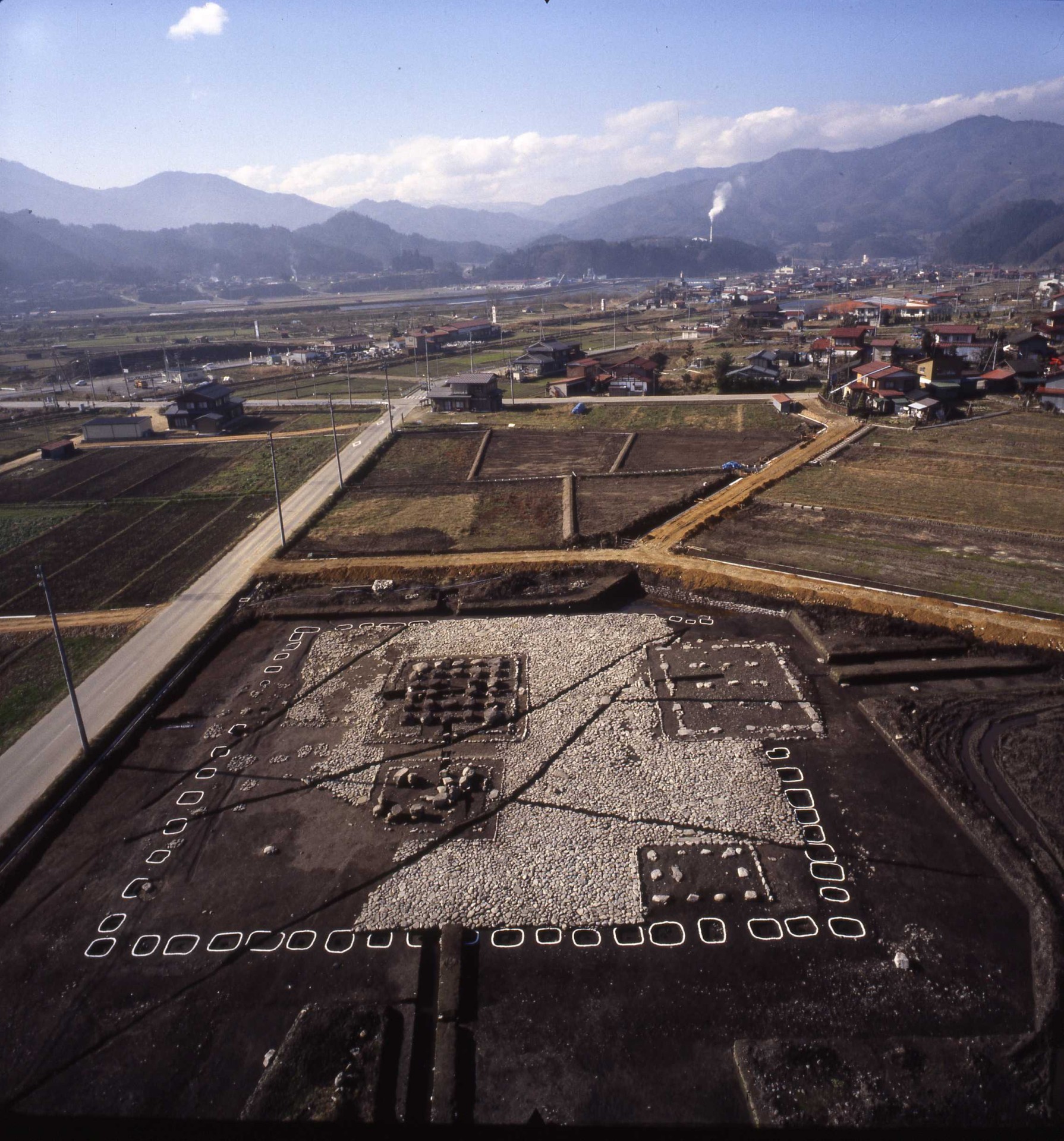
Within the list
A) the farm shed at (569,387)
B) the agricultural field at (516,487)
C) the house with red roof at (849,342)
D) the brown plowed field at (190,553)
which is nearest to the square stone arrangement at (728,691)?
the agricultural field at (516,487)

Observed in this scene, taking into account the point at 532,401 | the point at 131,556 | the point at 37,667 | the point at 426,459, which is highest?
the point at 532,401

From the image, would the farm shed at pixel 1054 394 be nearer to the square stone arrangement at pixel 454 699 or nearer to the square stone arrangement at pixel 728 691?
the square stone arrangement at pixel 728 691

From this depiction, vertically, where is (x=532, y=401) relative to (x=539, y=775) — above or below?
above

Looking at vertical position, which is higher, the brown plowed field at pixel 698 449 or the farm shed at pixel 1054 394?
the farm shed at pixel 1054 394

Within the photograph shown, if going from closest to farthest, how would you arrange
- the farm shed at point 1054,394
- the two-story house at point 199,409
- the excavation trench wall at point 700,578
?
the excavation trench wall at point 700,578, the farm shed at point 1054,394, the two-story house at point 199,409

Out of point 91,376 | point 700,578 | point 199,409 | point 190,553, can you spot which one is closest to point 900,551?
point 700,578

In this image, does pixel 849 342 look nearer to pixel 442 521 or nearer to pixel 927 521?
pixel 927 521
